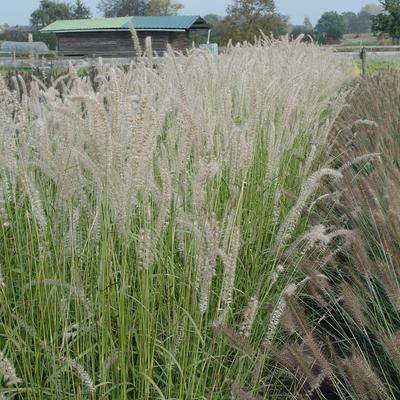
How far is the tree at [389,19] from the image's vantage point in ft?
129

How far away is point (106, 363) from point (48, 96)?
3.96 feet

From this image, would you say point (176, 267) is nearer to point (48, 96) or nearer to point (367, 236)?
point (48, 96)

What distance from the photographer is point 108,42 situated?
36.3 metres

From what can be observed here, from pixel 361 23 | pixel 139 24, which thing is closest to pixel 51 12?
pixel 139 24

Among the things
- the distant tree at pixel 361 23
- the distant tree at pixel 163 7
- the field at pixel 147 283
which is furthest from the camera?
the distant tree at pixel 361 23

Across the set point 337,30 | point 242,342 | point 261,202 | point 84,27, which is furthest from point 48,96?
point 337,30

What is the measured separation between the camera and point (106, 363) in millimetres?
1928

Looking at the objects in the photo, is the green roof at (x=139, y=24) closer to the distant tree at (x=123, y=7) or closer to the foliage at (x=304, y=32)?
the foliage at (x=304, y=32)

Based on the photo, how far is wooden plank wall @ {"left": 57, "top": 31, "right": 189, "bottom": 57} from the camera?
36000 millimetres

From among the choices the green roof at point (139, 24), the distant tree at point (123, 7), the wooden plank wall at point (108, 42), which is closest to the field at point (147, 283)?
the green roof at point (139, 24)

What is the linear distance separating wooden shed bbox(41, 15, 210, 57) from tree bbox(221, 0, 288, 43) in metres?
6.20

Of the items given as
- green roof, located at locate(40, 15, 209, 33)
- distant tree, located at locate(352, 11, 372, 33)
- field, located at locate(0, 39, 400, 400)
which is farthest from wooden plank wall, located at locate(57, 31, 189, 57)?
distant tree, located at locate(352, 11, 372, 33)

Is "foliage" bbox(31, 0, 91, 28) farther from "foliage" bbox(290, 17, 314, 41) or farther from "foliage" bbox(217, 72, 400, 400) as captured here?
"foliage" bbox(217, 72, 400, 400)

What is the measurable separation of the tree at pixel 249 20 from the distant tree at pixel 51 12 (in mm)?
38153
